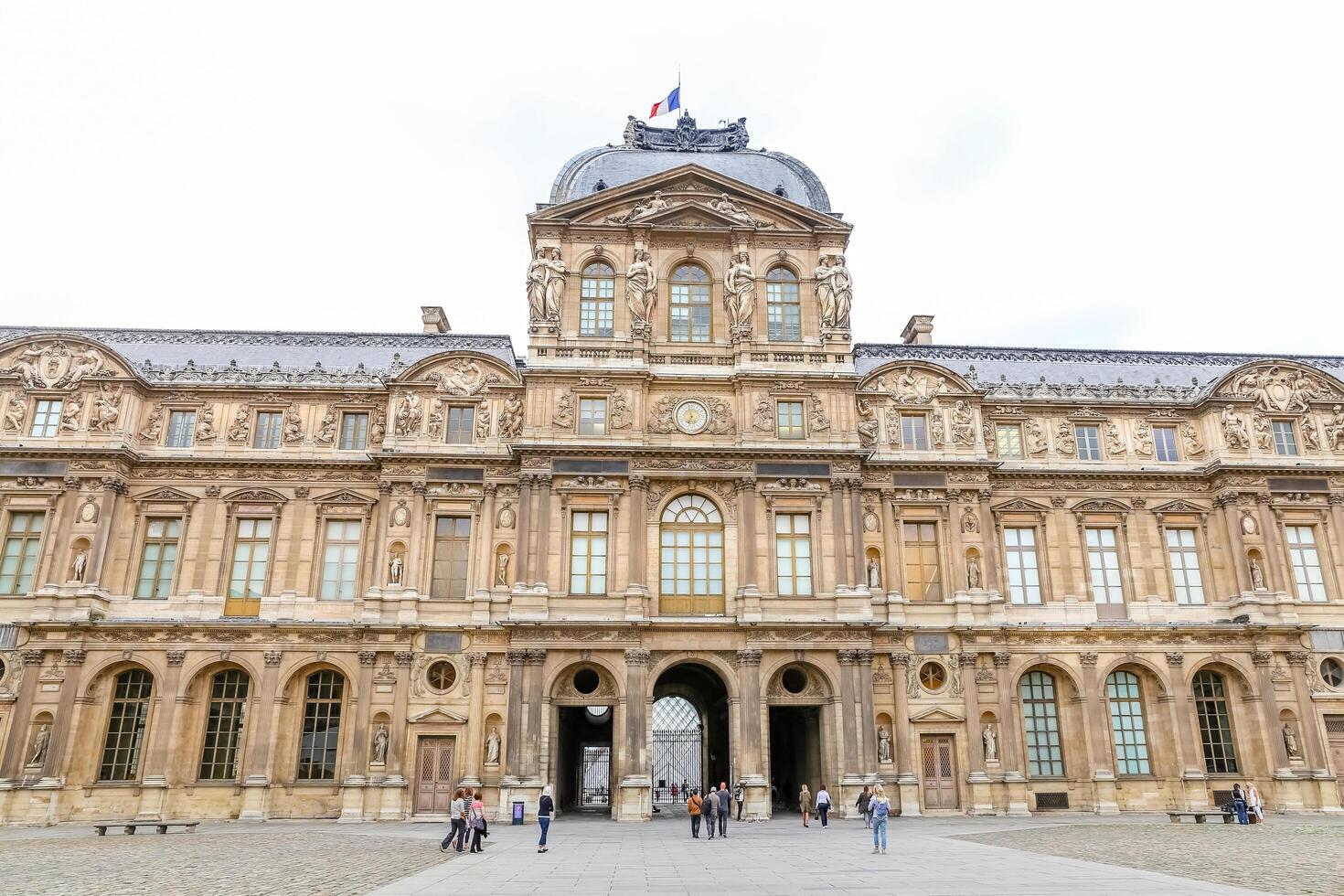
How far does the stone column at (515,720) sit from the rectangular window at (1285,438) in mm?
31796

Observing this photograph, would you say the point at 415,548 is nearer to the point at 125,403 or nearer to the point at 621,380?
the point at 621,380

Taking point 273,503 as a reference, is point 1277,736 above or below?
below

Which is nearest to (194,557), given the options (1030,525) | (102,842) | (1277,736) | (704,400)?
(102,842)

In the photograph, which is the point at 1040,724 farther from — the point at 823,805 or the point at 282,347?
the point at 282,347

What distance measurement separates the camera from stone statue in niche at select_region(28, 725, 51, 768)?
32375mm

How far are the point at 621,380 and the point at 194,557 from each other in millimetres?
A: 17635

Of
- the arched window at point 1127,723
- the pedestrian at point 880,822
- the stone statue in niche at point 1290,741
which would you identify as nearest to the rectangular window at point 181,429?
the pedestrian at point 880,822

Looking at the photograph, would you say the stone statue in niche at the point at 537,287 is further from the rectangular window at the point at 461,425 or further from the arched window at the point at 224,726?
the arched window at the point at 224,726

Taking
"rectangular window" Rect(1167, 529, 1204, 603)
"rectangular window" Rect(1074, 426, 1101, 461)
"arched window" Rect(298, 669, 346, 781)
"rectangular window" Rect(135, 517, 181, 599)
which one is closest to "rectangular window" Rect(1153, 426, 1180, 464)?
"rectangular window" Rect(1074, 426, 1101, 461)

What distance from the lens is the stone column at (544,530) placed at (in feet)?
111

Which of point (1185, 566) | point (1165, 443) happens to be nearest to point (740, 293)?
point (1165, 443)

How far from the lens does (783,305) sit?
3828cm

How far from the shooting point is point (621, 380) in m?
36.1

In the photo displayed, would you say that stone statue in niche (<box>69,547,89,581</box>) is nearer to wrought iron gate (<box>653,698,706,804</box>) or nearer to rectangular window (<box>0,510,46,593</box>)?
rectangular window (<box>0,510,46,593</box>)
